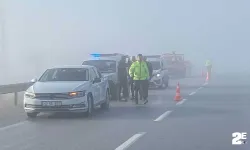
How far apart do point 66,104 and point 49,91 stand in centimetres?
58

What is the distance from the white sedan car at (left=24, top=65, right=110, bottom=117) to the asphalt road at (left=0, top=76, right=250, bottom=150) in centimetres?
32

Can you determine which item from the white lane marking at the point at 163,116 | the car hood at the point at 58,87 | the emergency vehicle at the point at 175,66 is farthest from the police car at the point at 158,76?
the car hood at the point at 58,87

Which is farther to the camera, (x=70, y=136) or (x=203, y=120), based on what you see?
(x=203, y=120)

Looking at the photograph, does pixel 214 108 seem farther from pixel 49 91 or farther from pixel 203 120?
pixel 49 91

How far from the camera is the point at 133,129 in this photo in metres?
12.0

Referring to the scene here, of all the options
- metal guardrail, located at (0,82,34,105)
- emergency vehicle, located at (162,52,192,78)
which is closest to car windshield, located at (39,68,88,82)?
metal guardrail, located at (0,82,34,105)

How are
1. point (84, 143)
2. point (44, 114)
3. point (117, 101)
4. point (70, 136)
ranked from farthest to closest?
point (117, 101) → point (44, 114) → point (70, 136) → point (84, 143)

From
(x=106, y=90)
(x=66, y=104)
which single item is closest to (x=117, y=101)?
(x=106, y=90)

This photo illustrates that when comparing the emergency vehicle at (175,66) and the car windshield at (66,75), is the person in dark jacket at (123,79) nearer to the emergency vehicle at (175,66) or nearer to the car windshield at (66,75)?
the car windshield at (66,75)

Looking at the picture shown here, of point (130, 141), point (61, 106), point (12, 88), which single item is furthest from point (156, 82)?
point (130, 141)

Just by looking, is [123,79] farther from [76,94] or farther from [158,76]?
[158,76]

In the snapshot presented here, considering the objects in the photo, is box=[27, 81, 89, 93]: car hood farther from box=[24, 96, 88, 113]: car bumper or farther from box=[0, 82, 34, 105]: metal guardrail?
box=[0, 82, 34, 105]: metal guardrail

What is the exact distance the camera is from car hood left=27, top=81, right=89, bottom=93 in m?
14.4

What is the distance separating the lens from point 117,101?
20531mm
